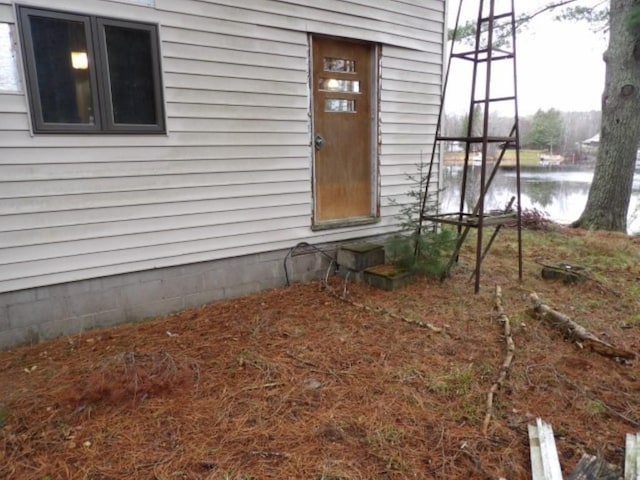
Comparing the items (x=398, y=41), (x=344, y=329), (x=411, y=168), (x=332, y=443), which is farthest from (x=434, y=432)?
(x=398, y=41)

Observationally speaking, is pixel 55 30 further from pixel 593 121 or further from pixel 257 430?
pixel 593 121

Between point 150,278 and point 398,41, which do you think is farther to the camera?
point 398,41

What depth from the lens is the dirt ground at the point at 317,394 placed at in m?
1.92

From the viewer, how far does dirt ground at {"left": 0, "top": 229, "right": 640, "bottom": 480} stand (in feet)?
6.30

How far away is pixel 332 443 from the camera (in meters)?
2.03

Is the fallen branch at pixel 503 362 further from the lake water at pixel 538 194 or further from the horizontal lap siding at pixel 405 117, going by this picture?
the lake water at pixel 538 194

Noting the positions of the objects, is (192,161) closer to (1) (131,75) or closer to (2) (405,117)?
(1) (131,75)

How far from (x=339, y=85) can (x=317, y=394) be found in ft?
10.9

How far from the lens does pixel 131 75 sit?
3258 mm

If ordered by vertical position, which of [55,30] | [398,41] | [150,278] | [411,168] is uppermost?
[398,41]

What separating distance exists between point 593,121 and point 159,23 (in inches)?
1100

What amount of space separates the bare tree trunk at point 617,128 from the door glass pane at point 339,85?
480 cm

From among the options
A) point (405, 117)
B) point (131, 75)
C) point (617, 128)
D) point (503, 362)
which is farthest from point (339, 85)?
point (617, 128)

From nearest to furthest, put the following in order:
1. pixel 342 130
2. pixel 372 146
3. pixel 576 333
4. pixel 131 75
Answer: pixel 576 333, pixel 131 75, pixel 342 130, pixel 372 146
